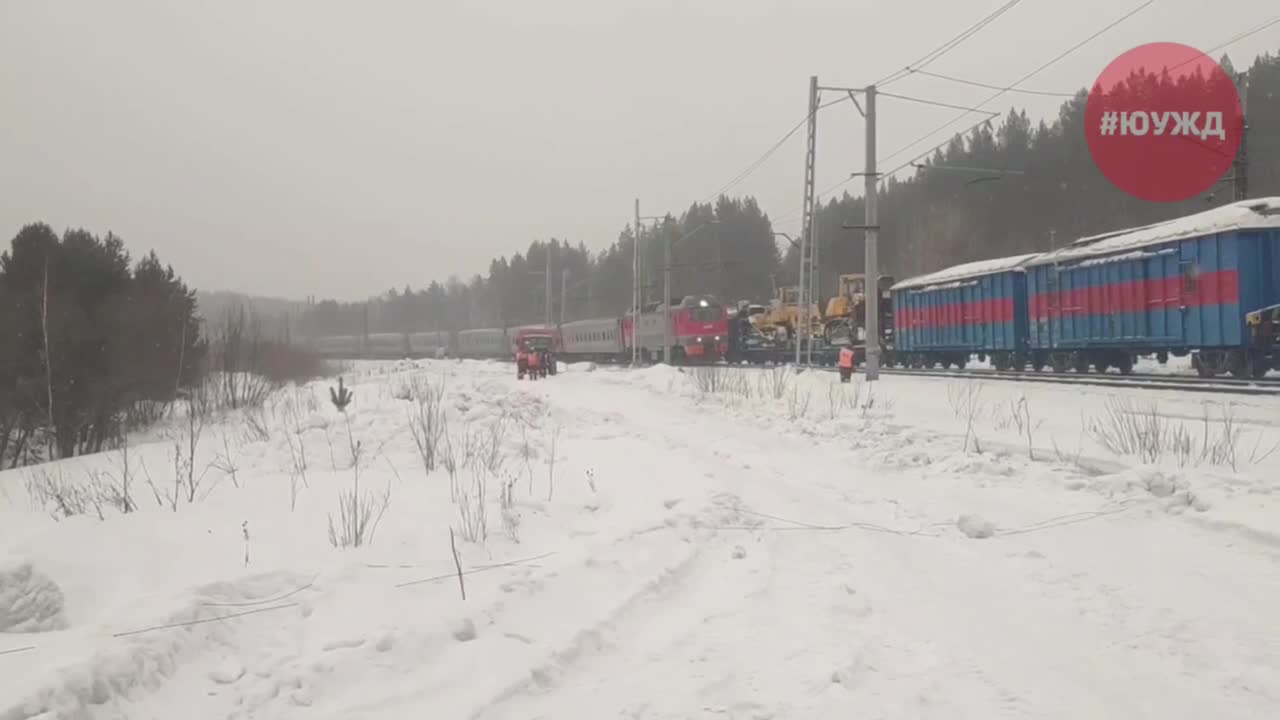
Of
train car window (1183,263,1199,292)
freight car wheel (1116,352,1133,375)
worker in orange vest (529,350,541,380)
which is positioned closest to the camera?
train car window (1183,263,1199,292)

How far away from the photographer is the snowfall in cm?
355

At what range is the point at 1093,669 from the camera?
12.4ft

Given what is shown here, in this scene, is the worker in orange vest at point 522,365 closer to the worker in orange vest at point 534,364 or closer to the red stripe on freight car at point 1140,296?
the worker in orange vest at point 534,364

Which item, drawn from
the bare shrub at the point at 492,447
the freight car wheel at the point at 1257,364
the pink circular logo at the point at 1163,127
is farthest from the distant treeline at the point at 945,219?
the bare shrub at the point at 492,447

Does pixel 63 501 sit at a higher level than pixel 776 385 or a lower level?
lower

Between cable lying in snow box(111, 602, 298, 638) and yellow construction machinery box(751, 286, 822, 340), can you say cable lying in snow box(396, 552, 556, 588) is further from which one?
yellow construction machinery box(751, 286, 822, 340)

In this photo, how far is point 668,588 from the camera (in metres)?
5.17

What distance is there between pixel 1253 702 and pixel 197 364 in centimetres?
2280

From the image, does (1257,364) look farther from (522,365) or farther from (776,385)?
(522,365)

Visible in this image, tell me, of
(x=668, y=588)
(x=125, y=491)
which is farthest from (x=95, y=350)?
(x=668, y=588)

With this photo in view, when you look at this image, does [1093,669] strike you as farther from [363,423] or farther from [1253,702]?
[363,423]

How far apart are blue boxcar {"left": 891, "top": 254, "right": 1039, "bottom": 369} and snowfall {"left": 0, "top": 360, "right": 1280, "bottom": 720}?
1483 cm

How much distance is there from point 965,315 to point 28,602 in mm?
25643

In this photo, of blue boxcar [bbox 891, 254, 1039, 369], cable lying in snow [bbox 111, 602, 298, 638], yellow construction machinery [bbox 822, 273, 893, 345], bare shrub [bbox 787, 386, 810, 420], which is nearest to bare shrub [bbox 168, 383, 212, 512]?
cable lying in snow [bbox 111, 602, 298, 638]
